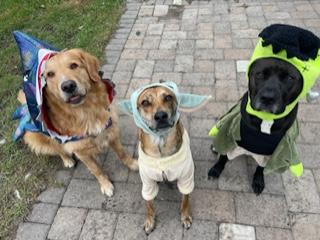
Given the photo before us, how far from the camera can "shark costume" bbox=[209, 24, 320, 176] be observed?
233cm

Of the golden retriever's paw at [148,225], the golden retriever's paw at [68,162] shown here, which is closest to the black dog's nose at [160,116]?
the golden retriever's paw at [148,225]

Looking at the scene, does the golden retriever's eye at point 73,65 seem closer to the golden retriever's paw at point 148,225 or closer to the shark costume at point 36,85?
the shark costume at point 36,85

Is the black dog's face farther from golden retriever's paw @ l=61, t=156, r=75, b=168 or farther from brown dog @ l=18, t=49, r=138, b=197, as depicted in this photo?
golden retriever's paw @ l=61, t=156, r=75, b=168

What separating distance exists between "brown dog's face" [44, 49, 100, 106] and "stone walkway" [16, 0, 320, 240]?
1196 millimetres

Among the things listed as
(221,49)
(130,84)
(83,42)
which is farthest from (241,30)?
(83,42)

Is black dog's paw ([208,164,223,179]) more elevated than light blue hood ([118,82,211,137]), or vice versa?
light blue hood ([118,82,211,137])

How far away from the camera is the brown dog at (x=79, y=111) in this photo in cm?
290

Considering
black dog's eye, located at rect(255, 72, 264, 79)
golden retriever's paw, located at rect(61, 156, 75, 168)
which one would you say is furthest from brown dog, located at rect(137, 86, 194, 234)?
golden retriever's paw, located at rect(61, 156, 75, 168)

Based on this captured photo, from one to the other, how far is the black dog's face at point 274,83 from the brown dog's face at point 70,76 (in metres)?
1.46

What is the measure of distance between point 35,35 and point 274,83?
5.02 metres

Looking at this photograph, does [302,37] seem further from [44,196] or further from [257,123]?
[44,196]

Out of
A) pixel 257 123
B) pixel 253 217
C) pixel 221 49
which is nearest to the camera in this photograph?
pixel 257 123

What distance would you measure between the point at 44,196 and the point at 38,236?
466mm

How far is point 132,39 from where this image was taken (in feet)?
19.1
